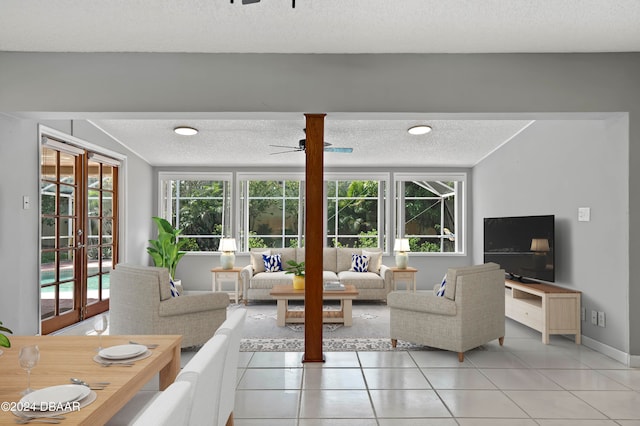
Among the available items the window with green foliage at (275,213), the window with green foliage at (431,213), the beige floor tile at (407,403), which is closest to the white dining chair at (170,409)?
the beige floor tile at (407,403)

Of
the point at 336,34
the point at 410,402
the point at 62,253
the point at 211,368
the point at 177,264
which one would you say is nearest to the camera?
the point at 211,368

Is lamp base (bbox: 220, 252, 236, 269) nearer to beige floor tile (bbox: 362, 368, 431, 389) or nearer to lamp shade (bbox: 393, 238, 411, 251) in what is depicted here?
lamp shade (bbox: 393, 238, 411, 251)

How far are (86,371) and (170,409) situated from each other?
3.21 ft

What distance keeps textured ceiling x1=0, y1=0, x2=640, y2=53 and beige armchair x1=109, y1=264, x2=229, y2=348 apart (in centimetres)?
205

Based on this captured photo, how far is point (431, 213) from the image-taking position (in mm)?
7988

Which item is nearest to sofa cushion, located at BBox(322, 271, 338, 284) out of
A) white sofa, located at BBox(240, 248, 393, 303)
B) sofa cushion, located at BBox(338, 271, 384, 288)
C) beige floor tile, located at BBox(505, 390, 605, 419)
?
white sofa, located at BBox(240, 248, 393, 303)

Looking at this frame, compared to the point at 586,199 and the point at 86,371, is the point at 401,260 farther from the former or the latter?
the point at 86,371

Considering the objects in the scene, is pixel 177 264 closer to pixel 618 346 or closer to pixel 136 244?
pixel 136 244

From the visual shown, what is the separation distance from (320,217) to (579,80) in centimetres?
264

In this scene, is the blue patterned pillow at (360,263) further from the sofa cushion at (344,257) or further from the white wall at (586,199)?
the white wall at (586,199)

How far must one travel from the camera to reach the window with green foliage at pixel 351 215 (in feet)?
26.1

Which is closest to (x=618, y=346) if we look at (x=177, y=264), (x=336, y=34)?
(x=336, y=34)

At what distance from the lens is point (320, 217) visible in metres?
3.78

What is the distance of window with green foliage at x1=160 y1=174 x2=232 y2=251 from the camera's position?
25.4 ft
